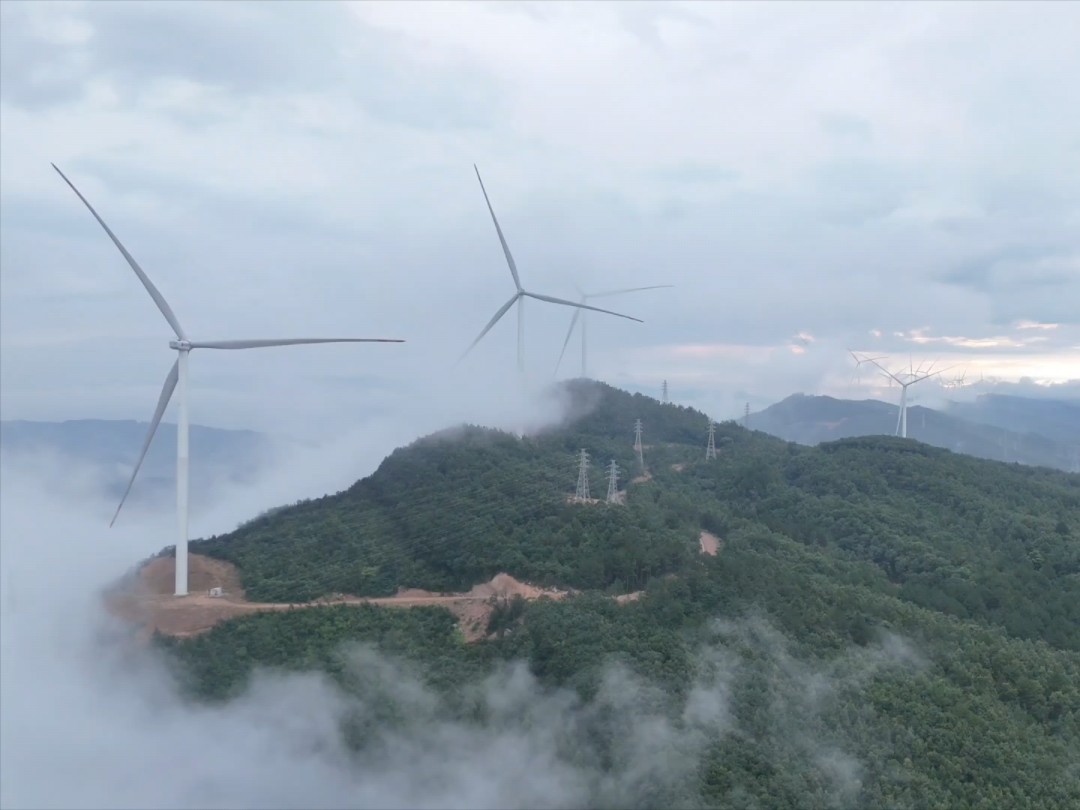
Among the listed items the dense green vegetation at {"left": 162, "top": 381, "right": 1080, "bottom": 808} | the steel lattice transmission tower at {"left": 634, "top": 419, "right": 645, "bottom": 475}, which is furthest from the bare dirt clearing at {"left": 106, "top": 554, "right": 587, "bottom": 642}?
the steel lattice transmission tower at {"left": 634, "top": 419, "right": 645, "bottom": 475}

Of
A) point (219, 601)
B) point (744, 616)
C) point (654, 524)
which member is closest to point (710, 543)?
point (654, 524)

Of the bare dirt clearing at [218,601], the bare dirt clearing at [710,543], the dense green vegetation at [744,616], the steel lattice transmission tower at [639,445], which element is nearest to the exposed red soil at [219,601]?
the bare dirt clearing at [218,601]

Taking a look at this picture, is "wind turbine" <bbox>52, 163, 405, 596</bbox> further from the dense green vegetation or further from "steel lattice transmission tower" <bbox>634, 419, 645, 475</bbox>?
"steel lattice transmission tower" <bbox>634, 419, 645, 475</bbox>

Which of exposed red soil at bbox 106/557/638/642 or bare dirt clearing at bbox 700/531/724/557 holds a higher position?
bare dirt clearing at bbox 700/531/724/557

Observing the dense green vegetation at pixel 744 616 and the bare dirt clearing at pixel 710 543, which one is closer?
the dense green vegetation at pixel 744 616

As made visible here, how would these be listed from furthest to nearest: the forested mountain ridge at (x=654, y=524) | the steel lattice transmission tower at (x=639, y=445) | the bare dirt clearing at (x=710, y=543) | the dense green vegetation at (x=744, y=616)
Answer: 1. the steel lattice transmission tower at (x=639, y=445)
2. the bare dirt clearing at (x=710, y=543)
3. the forested mountain ridge at (x=654, y=524)
4. the dense green vegetation at (x=744, y=616)

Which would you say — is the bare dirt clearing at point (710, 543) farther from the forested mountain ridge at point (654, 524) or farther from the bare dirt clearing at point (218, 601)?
the bare dirt clearing at point (218, 601)

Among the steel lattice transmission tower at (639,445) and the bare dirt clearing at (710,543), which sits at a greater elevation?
the steel lattice transmission tower at (639,445)

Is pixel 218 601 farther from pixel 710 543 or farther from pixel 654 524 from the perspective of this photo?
pixel 710 543

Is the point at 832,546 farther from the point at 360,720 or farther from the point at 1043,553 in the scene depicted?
the point at 360,720
